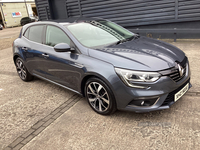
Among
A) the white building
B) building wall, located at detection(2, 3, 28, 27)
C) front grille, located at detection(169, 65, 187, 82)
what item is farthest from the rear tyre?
building wall, located at detection(2, 3, 28, 27)

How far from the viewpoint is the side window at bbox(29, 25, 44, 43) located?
4422 mm

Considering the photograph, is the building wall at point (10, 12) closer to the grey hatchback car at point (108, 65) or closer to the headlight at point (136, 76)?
the grey hatchback car at point (108, 65)

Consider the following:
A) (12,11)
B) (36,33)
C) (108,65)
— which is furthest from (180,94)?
(12,11)

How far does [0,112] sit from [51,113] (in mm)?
1095

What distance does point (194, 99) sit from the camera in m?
3.60

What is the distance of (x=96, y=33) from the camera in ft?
13.0

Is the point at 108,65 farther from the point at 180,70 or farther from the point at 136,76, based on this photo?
the point at 180,70

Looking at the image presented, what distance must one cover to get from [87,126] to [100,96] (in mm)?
532

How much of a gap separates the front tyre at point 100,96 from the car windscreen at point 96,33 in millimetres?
742

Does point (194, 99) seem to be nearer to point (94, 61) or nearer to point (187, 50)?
point (94, 61)

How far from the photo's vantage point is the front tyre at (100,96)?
3096 millimetres

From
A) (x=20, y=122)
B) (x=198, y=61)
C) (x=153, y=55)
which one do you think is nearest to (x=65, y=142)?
(x=20, y=122)

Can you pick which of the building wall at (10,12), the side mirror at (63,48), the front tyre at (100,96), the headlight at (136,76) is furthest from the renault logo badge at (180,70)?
the building wall at (10,12)

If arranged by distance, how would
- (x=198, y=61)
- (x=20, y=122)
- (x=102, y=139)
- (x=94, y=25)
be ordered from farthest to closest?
(x=198, y=61) → (x=94, y=25) → (x=20, y=122) → (x=102, y=139)
